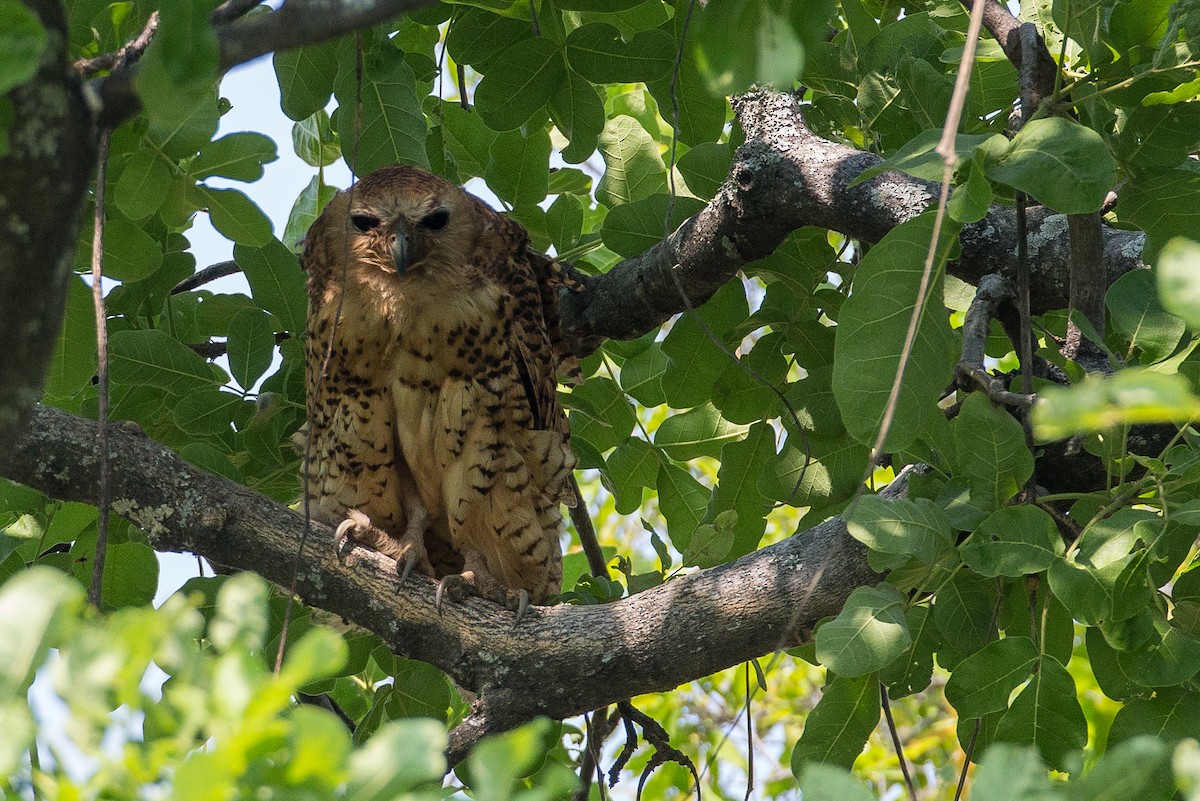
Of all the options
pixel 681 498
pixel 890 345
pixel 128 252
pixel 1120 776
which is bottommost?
pixel 1120 776

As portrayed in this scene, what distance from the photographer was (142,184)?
2.53 metres

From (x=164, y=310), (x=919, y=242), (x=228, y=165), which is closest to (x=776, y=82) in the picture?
(x=919, y=242)

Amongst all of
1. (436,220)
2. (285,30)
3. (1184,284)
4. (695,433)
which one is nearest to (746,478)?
(695,433)

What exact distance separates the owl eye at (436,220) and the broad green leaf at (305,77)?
63cm

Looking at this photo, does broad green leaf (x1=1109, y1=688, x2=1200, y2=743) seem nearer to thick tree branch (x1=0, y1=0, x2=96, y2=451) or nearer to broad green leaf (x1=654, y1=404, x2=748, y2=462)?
broad green leaf (x1=654, y1=404, x2=748, y2=462)

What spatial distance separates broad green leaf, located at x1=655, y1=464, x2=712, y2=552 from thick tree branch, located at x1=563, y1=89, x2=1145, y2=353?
43 centimetres

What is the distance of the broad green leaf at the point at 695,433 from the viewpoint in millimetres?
3412

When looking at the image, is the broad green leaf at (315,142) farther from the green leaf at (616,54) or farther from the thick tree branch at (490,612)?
the thick tree branch at (490,612)

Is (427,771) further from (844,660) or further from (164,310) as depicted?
(164,310)

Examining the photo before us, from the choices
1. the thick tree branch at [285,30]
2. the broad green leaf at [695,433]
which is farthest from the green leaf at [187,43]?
the broad green leaf at [695,433]

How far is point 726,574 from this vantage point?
2.51 meters

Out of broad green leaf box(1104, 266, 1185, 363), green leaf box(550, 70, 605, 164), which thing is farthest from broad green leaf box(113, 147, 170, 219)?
broad green leaf box(1104, 266, 1185, 363)

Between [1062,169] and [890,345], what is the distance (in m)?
0.35

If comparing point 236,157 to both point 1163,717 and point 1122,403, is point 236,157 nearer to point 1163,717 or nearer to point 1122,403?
point 1163,717
